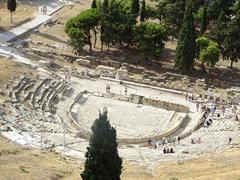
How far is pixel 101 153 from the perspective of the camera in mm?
27078

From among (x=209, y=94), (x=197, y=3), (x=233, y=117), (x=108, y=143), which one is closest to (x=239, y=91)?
(x=209, y=94)

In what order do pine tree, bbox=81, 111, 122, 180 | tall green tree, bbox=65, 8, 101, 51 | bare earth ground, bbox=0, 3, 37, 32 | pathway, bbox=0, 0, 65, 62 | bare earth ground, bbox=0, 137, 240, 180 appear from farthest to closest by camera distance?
1. bare earth ground, bbox=0, 3, 37, 32
2. tall green tree, bbox=65, 8, 101, 51
3. pathway, bbox=0, 0, 65, 62
4. bare earth ground, bbox=0, 137, 240, 180
5. pine tree, bbox=81, 111, 122, 180

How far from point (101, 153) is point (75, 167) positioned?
908 cm

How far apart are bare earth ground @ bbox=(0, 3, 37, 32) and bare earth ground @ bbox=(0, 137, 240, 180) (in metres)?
33.6

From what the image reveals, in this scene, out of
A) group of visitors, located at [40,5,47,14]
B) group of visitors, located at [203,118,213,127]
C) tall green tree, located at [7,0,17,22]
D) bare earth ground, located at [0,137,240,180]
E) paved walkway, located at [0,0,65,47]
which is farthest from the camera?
group of visitors, located at [40,5,47,14]

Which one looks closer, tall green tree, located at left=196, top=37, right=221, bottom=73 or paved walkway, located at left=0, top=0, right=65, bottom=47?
tall green tree, located at left=196, top=37, right=221, bottom=73

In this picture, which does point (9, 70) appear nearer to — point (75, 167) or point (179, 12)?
point (75, 167)

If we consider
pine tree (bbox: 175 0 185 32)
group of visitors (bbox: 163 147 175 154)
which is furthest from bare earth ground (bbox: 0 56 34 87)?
pine tree (bbox: 175 0 185 32)

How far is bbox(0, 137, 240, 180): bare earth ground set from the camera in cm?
3177

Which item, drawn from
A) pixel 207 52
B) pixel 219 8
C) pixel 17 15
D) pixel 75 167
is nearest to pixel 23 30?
pixel 17 15

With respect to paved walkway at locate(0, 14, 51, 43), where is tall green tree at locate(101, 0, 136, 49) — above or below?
above

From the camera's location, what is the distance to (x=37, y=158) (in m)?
35.9

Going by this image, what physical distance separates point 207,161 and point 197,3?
44.2 metres

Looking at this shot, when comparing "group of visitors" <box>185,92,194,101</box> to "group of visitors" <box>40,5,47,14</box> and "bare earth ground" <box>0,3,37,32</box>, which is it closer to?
"bare earth ground" <box>0,3,37,32</box>
